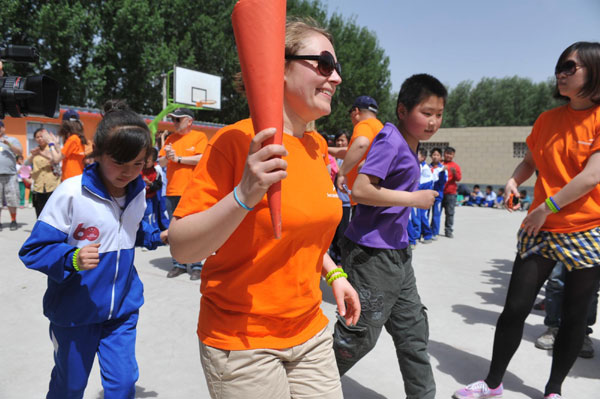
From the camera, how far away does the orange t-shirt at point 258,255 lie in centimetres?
141

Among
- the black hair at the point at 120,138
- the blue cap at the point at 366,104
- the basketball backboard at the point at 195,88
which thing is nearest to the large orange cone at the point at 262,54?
the black hair at the point at 120,138

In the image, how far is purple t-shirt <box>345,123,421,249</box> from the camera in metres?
2.47

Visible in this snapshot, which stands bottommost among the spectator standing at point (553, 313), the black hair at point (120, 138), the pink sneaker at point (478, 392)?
the pink sneaker at point (478, 392)

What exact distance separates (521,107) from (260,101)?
66086 millimetres

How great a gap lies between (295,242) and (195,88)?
2176 centimetres

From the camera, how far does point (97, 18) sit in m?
23.9

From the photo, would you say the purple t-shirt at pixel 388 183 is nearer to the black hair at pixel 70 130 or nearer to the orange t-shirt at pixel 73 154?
the orange t-shirt at pixel 73 154

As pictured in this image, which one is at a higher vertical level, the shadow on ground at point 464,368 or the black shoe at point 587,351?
the black shoe at point 587,351

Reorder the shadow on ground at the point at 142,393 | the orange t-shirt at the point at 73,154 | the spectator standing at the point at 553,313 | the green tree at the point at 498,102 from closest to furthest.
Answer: the shadow on ground at the point at 142,393
the spectator standing at the point at 553,313
the orange t-shirt at the point at 73,154
the green tree at the point at 498,102

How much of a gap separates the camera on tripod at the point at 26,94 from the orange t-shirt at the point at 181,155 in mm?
3044

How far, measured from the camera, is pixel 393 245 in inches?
99.7

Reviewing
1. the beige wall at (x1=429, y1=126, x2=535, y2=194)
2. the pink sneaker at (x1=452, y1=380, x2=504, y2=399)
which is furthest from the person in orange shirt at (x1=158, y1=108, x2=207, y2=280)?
the beige wall at (x1=429, y1=126, x2=535, y2=194)

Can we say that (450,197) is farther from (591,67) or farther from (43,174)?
(43,174)

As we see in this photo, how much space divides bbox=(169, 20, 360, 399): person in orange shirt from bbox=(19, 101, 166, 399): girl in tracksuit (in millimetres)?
809
